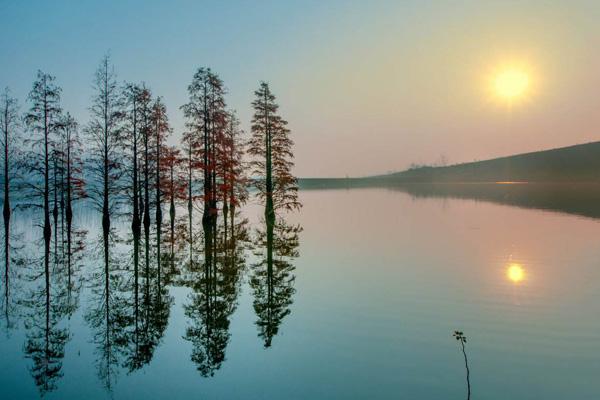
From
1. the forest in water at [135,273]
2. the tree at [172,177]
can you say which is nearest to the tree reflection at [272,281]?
the forest in water at [135,273]

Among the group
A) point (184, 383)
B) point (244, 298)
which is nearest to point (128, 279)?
point (244, 298)

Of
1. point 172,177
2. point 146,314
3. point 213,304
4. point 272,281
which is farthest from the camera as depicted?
point 172,177

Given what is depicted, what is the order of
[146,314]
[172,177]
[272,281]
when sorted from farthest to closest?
[172,177]
[272,281]
[146,314]

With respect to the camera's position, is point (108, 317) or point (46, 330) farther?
point (108, 317)

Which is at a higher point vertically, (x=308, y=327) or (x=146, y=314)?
(x=146, y=314)

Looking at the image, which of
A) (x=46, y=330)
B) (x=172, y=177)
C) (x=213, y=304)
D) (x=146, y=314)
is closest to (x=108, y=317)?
(x=146, y=314)

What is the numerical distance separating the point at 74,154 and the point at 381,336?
49.9 metres

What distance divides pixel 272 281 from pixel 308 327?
5.20 m

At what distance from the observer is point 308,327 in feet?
33.8

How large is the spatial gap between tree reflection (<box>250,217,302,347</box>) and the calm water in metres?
0.08

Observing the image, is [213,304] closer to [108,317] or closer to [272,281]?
[108,317]

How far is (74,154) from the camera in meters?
47.1

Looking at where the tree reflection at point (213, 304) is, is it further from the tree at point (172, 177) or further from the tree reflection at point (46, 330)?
the tree at point (172, 177)

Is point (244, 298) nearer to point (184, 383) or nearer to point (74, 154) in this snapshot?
point (184, 383)
